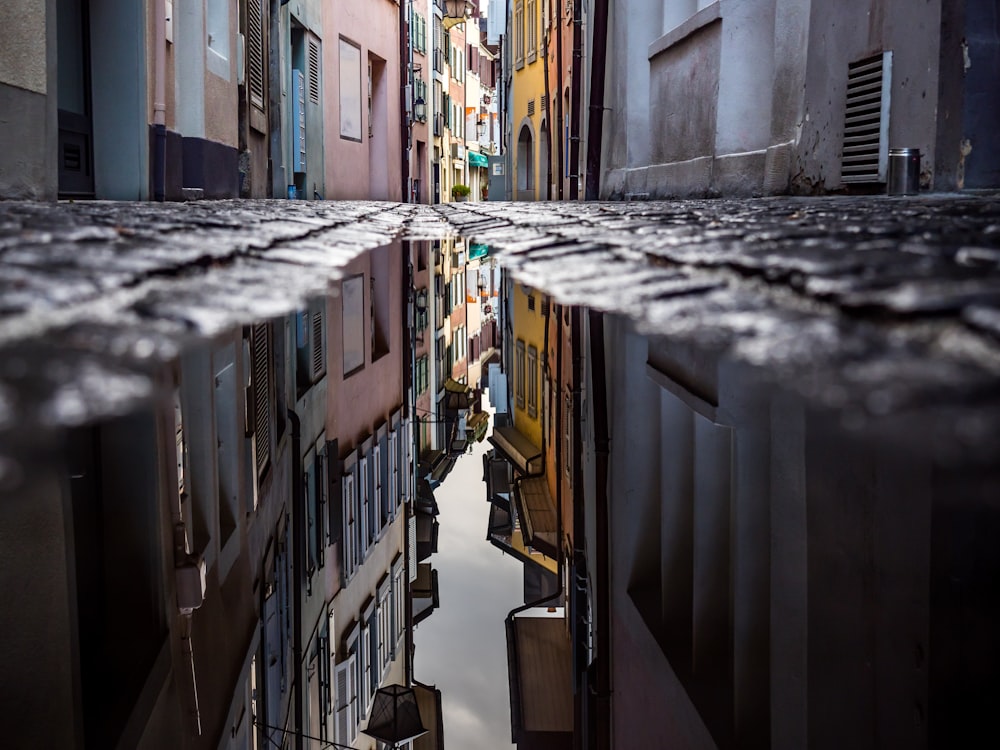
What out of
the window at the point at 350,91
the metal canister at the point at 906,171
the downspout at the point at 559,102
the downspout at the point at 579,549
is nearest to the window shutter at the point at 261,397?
the downspout at the point at 579,549

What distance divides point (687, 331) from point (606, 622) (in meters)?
0.48

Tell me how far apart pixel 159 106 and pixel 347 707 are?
329 inches

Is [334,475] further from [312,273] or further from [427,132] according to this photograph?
[427,132]

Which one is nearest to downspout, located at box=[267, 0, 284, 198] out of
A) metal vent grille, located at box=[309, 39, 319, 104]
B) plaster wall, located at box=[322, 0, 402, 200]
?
metal vent grille, located at box=[309, 39, 319, 104]

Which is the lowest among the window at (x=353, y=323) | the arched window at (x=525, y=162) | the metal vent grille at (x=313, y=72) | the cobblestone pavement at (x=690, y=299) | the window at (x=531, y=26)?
the window at (x=353, y=323)

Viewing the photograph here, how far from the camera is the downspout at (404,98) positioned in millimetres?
22875

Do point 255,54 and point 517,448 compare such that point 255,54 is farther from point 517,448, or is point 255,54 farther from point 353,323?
point 517,448

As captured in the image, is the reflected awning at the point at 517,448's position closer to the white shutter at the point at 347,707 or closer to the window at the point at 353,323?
the window at the point at 353,323

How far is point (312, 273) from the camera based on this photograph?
9.25 ft

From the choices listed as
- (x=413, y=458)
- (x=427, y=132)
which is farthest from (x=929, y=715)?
(x=427, y=132)

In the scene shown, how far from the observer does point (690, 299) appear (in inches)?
76.4

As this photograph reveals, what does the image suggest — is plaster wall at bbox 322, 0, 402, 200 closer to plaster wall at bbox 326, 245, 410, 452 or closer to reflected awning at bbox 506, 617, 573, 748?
plaster wall at bbox 326, 245, 410, 452

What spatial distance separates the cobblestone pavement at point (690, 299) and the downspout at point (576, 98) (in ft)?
47.6

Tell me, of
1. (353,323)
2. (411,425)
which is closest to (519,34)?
(353,323)
